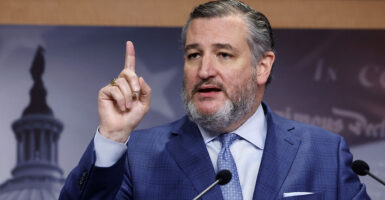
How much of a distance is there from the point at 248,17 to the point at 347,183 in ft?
2.23

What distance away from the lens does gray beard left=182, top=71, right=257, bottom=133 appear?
2070 mm

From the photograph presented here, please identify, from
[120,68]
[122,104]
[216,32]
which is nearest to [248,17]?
[216,32]

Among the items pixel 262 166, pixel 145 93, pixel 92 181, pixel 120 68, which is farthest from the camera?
pixel 120 68

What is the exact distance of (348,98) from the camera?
10.5ft

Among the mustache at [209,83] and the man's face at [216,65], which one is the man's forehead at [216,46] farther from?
the mustache at [209,83]

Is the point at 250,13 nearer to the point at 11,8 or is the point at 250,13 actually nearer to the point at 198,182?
the point at 198,182

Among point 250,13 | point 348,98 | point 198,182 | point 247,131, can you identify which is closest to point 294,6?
point 348,98

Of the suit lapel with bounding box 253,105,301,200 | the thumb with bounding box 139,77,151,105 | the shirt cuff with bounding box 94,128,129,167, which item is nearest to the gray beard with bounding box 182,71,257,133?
the suit lapel with bounding box 253,105,301,200

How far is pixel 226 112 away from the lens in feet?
6.79

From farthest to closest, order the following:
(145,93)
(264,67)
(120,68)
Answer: (120,68), (264,67), (145,93)

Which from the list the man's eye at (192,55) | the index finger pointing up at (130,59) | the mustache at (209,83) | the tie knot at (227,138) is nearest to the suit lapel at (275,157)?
the tie knot at (227,138)

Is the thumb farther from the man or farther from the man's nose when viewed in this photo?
the man's nose

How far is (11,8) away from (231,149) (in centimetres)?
172

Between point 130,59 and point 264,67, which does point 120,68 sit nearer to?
point 264,67
